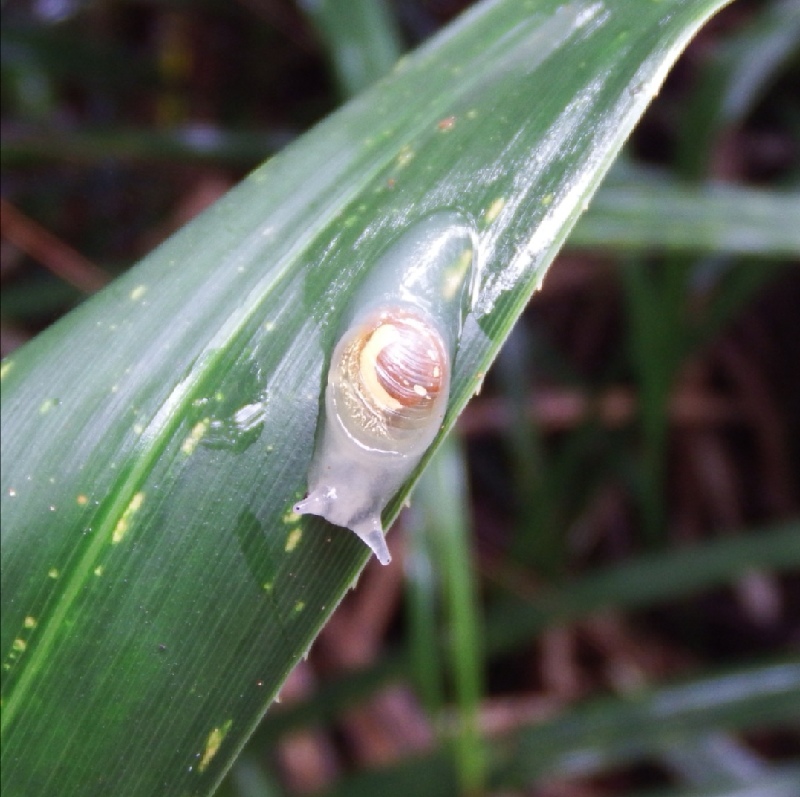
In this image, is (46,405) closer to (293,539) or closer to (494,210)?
(293,539)

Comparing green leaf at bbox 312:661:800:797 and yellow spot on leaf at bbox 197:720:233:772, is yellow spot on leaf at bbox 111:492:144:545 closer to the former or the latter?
yellow spot on leaf at bbox 197:720:233:772

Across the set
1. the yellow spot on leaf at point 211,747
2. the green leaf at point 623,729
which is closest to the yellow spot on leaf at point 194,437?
the yellow spot on leaf at point 211,747


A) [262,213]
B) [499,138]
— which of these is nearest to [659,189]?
[499,138]

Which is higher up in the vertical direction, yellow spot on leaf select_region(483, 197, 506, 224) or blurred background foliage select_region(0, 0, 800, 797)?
blurred background foliage select_region(0, 0, 800, 797)

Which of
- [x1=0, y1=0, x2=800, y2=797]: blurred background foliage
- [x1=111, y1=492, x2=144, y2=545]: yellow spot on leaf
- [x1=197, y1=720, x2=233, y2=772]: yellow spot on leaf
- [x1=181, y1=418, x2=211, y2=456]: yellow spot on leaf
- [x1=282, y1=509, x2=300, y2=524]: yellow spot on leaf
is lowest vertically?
[x1=197, y1=720, x2=233, y2=772]: yellow spot on leaf

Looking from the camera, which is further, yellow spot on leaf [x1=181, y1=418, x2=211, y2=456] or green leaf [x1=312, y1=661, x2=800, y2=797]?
green leaf [x1=312, y1=661, x2=800, y2=797]

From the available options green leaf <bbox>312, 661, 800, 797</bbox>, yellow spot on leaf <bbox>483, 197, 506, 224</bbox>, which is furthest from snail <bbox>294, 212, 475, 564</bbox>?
green leaf <bbox>312, 661, 800, 797</bbox>

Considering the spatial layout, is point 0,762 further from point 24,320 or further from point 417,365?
point 24,320

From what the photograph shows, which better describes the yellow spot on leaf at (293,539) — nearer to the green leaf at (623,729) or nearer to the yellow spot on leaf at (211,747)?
the yellow spot on leaf at (211,747)
